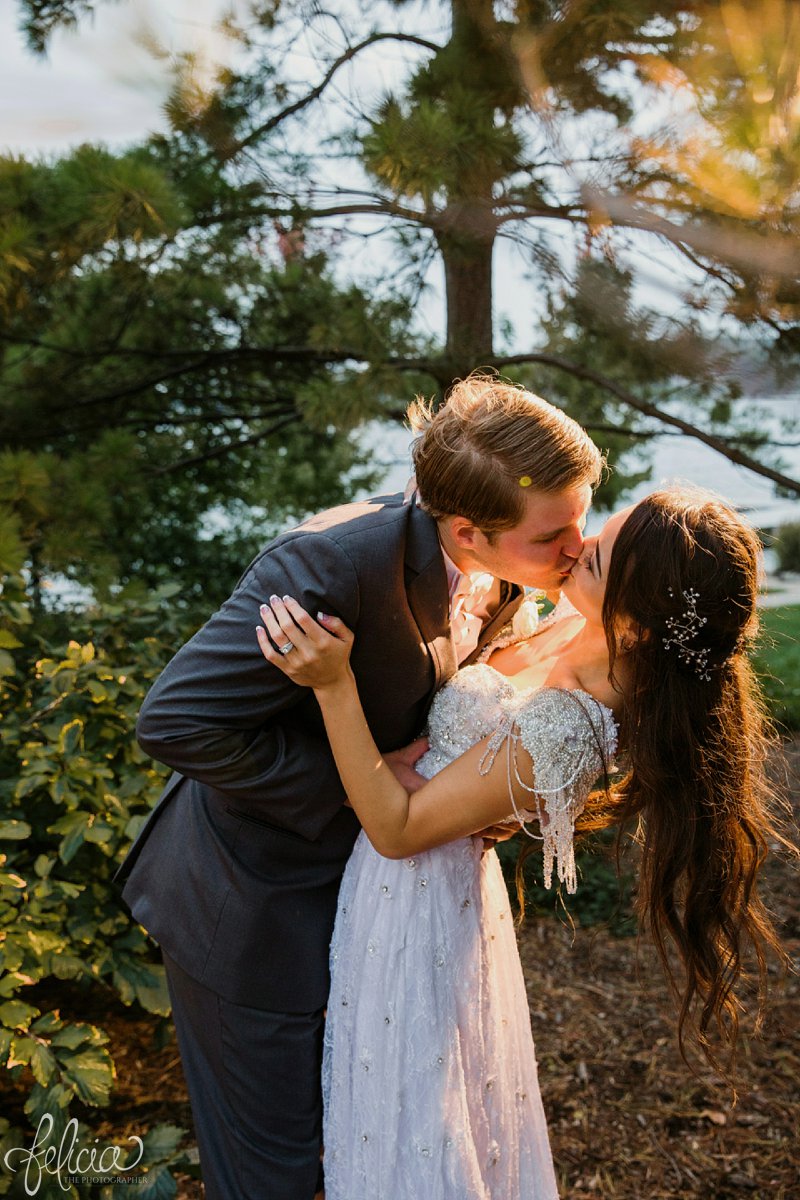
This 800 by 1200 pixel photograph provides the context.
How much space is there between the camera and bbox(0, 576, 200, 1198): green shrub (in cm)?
210

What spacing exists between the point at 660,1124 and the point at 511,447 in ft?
7.04

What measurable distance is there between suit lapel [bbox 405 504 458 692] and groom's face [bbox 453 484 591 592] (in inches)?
2.4

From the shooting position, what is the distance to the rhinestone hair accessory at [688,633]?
164cm

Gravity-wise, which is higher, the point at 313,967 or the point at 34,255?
the point at 34,255

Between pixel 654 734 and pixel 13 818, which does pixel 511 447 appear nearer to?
pixel 654 734

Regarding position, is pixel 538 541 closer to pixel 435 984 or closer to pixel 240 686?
pixel 240 686

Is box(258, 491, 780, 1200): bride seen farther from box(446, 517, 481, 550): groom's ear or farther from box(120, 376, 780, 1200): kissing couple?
box(446, 517, 481, 550): groom's ear

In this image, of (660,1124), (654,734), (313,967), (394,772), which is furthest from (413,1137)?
(660,1124)

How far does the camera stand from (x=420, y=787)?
1713 mm

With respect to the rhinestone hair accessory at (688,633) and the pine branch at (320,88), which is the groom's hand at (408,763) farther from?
the pine branch at (320,88)

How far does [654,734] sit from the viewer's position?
1713mm

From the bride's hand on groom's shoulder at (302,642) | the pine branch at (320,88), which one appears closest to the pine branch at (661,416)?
the pine branch at (320,88)

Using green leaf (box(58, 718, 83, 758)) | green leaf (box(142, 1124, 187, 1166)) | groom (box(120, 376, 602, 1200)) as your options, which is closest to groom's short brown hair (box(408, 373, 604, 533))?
groom (box(120, 376, 602, 1200))

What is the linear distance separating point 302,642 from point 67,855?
108 centimetres
